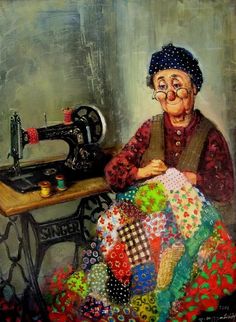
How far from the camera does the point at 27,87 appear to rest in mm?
1822

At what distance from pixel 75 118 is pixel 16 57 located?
323mm

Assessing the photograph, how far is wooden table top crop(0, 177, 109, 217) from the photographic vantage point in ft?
5.68

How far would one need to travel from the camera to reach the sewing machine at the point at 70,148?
5.87ft

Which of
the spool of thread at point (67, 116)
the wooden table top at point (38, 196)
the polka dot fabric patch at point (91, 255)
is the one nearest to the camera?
the wooden table top at point (38, 196)

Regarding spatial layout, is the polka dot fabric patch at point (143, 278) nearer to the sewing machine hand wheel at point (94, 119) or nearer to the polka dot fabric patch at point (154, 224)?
the polka dot fabric patch at point (154, 224)

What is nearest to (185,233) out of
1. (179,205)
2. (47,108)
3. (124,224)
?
(179,205)

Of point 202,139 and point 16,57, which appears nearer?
point 16,57

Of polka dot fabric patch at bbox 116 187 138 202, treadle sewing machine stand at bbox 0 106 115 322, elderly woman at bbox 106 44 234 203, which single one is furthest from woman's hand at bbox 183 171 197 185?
treadle sewing machine stand at bbox 0 106 115 322

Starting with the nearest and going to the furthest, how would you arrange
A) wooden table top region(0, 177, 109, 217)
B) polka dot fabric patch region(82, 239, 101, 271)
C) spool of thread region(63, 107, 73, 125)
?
wooden table top region(0, 177, 109, 217), spool of thread region(63, 107, 73, 125), polka dot fabric patch region(82, 239, 101, 271)

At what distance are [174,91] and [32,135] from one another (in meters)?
0.58

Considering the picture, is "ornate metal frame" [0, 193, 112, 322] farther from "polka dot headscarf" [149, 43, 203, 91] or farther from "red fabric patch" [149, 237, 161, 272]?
"polka dot headscarf" [149, 43, 203, 91]

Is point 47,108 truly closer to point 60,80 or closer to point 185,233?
point 60,80

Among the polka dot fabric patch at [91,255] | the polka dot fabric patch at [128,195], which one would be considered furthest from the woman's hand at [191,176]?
the polka dot fabric patch at [91,255]

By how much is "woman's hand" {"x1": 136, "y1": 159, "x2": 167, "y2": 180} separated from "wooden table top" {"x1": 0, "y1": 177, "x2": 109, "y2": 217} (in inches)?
6.0
